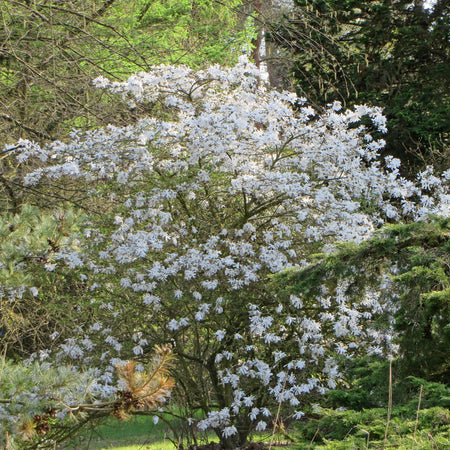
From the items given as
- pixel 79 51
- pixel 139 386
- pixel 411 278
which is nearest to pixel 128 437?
pixel 79 51

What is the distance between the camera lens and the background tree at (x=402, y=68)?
12406 millimetres

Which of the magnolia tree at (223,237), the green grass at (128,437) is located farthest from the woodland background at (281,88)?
the green grass at (128,437)

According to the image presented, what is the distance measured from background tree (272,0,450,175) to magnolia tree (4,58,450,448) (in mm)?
5747

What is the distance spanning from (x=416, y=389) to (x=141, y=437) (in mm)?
8920

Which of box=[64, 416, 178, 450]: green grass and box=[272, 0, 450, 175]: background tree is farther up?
box=[272, 0, 450, 175]: background tree

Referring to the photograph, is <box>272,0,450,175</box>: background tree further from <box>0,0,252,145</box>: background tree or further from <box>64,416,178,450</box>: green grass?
<box>64,416,178,450</box>: green grass

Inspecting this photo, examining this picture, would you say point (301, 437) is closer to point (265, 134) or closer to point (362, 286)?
point (362, 286)

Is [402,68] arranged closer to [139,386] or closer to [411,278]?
[411,278]

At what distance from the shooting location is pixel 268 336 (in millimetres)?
5914

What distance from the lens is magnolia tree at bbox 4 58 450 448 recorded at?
6129mm

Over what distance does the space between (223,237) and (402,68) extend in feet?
27.1

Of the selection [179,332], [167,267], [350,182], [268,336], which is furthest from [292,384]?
[350,182]

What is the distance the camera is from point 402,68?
13.2 meters

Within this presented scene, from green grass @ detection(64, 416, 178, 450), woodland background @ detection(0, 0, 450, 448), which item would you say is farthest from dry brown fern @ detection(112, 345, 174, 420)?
green grass @ detection(64, 416, 178, 450)
